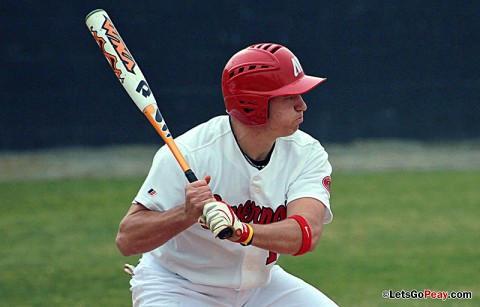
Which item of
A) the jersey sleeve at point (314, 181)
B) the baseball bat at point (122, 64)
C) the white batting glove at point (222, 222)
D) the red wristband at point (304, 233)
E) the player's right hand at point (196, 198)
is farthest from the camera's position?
the baseball bat at point (122, 64)

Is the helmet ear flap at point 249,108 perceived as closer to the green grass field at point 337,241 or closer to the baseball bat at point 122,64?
the baseball bat at point 122,64

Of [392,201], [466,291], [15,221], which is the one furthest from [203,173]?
[392,201]

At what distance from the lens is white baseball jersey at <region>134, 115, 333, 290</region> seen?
4664 millimetres

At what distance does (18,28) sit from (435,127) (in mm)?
6399

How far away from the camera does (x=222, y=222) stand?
4047 millimetres

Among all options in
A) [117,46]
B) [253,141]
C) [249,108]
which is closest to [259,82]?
[249,108]

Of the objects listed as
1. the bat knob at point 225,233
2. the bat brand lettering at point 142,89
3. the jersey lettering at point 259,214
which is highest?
the bat brand lettering at point 142,89

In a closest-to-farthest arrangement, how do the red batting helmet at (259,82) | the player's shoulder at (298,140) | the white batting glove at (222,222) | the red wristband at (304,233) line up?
the white batting glove at (222,222)
the red wristband at (304,233)
the red batting helmet at (259,82)
the player's shoulder at (298,140)

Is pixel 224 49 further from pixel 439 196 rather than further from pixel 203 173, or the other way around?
pixel 203 173

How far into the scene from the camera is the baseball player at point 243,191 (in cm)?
454

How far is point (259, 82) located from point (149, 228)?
2.81ft

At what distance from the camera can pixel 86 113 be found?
47.2ft

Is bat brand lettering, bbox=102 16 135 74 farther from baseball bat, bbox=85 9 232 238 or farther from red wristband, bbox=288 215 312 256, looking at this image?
red wristband, bbox=288 215 312 256

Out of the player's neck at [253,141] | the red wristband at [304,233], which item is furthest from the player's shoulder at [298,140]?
the red wristband at [304,233]
